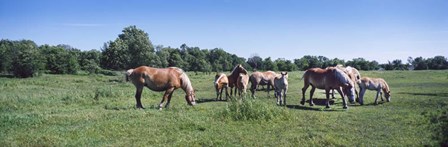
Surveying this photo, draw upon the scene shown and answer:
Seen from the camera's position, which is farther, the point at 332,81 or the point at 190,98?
the point at 332,81

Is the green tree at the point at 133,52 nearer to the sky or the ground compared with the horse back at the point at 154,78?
nearer to the sky

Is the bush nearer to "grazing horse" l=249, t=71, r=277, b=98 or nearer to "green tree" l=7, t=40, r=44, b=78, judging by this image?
"grazing horse" l=249, t=71, r=277, b=98

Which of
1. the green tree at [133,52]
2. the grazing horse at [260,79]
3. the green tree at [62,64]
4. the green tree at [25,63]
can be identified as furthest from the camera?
the green tree at [62,64]

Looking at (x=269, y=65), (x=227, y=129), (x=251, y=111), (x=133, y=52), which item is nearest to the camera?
(x=227, y=129)

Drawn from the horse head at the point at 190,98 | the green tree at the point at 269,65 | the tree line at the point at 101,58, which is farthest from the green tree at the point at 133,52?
the green tree at the point at 269,65

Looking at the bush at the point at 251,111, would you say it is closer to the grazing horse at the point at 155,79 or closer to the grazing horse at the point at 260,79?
the grazing horse at the point at 155,79

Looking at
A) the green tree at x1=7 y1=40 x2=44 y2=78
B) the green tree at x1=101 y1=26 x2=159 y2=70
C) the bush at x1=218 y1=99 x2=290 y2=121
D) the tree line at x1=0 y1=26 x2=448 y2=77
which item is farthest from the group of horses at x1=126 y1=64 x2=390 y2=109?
the green tree at x1=7 y1=40 x2=44 y2=78

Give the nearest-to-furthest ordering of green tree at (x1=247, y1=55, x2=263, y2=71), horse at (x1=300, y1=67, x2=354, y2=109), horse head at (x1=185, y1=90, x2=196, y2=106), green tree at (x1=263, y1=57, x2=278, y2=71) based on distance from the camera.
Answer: horse head at (x1=185, y1=90, x2=196, y2=106)
horse at (x1=300, y1=67, x2=354, y2=109)
green tree at (x1=263, y1=57, x2=278, y2=71)
green tree at (x1=247, y1=55, x2=263, y2=71)

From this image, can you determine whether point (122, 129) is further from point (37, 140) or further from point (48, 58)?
point (48, 58)

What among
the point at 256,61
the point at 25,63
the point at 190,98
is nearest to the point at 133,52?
the point at 25,63

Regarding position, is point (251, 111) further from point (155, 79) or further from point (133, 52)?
point (133, 52)

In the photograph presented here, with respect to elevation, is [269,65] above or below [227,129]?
above

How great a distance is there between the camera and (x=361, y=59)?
4879 inches

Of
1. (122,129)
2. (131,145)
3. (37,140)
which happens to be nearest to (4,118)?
(37,140)
